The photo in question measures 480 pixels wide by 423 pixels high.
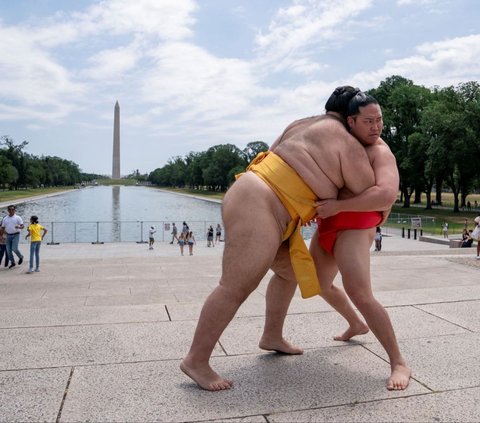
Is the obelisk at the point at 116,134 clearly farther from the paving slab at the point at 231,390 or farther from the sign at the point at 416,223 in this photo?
the paving slab at the point at 231,390

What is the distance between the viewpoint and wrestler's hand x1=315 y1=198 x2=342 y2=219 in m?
3.32

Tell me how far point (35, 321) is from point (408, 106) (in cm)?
5176

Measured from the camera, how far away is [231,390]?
3.14 metres

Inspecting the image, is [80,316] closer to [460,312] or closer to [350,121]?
[350,121]

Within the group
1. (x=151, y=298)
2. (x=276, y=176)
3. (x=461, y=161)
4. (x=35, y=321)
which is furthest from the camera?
(x=461, y=161)

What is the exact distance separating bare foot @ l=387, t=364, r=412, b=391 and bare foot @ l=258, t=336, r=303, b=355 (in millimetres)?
739

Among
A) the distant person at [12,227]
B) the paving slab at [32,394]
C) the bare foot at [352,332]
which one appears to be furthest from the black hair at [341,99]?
the distant person at [12,227]

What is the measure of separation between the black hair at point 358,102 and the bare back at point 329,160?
0.46ft

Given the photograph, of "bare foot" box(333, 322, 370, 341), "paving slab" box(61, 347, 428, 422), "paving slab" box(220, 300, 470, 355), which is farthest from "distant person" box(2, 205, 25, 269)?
"bare foot" box(333, 322, 370, 341)

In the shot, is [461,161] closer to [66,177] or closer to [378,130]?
[378,130]


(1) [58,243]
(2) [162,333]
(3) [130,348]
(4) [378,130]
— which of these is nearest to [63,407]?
(3) [130,348]

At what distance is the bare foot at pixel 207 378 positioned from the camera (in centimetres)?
315

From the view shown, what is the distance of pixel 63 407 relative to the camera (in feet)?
9.29

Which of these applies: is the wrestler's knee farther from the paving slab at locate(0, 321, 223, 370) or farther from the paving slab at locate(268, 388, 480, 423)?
the paving slab at locate(0, 321, 223, 370)
